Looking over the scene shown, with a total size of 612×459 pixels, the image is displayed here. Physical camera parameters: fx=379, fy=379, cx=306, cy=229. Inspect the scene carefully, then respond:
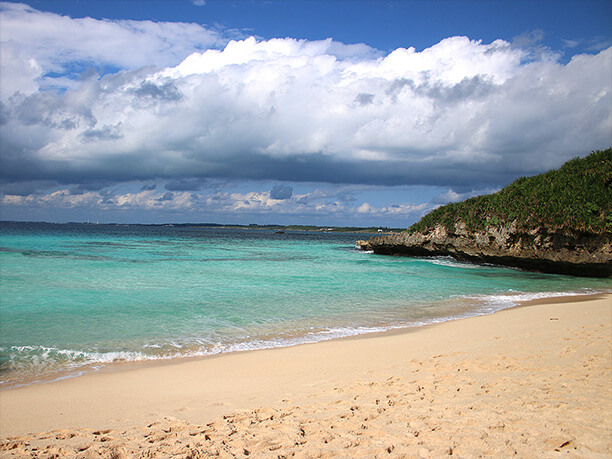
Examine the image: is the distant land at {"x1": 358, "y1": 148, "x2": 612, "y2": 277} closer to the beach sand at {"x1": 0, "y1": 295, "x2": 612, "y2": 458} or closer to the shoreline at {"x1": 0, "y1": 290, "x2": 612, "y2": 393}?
the shoreline at {"x1": 0, "y1": 290, "x2": 612, "y2": 393}

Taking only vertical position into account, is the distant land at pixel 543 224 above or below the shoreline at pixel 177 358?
above

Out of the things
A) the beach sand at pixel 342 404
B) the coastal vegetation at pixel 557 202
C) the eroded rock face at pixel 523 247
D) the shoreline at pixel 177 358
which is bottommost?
the shoreline at pixel 177 358

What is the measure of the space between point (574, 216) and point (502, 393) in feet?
77.0

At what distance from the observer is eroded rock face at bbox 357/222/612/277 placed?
2291 cm

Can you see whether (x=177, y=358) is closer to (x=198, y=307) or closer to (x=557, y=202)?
(x=198, y=307)

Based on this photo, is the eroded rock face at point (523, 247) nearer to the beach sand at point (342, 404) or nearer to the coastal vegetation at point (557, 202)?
the coastal vegetation at point (557, 202)

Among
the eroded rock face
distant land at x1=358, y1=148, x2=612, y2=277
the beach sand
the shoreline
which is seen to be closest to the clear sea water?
the shoreline

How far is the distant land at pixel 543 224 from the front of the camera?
23.0 meters

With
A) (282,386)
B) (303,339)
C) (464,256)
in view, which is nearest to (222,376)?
(282,386)

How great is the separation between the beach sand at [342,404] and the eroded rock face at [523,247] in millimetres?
18412

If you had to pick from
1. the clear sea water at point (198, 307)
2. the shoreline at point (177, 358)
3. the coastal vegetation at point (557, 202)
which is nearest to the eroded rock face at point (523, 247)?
the coastal vegetation at point (557, 202)

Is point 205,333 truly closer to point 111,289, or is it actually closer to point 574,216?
point 111,289

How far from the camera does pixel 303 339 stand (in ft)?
29.5

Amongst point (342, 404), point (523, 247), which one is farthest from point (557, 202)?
point (342, 404)
